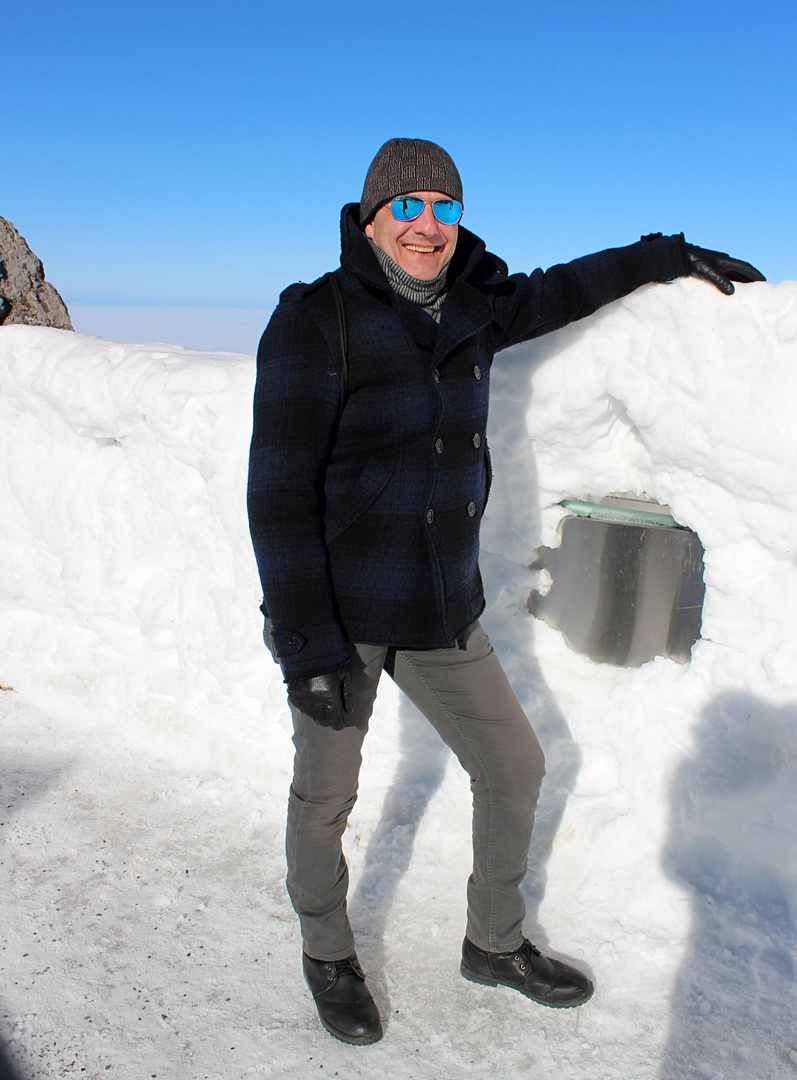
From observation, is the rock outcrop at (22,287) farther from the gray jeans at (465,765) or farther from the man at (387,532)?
the gray jeans at (465,765)

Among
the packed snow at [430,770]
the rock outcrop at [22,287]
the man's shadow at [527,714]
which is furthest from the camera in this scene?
the rock outcrop at [22,287]

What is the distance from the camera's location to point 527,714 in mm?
3188

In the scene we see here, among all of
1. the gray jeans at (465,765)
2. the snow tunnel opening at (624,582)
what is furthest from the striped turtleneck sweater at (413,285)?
the snow tunnel opening at (624,582)

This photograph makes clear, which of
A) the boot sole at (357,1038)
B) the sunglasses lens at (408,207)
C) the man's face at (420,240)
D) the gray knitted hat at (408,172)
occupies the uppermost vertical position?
the gray knitted hat at (408,172)

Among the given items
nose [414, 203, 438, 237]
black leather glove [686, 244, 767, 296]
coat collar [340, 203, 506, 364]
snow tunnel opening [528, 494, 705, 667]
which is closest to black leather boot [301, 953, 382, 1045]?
snow tunnel opening [528, 494, 705, 667]

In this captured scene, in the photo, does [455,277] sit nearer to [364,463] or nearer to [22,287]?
[364,463]

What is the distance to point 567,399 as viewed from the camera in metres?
2.87

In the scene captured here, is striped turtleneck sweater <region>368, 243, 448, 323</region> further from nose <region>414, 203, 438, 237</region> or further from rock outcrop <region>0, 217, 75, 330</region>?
rock outcrop <region>0, 217, 75, 330</region>

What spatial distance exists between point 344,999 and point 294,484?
1.39m

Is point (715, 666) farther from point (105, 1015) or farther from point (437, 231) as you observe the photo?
point (105, 1015)

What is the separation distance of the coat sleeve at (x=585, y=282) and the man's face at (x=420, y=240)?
13.5 inches

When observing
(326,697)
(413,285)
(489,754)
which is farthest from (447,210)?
(489,754)

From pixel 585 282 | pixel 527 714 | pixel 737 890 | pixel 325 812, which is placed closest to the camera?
pixel 325 812

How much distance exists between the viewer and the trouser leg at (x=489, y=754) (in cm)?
215
